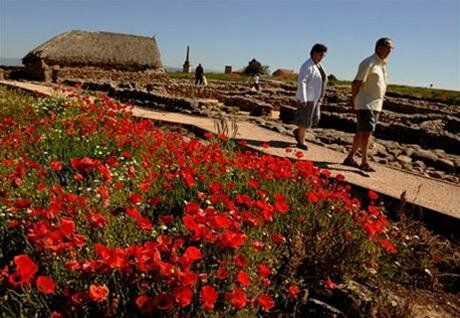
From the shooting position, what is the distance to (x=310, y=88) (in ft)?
26.0

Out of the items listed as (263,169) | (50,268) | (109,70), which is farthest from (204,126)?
(109,70)

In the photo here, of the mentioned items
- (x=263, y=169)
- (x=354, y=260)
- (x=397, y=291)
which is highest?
(x=263, y=169)

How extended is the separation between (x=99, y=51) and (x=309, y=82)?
26792 millimetres

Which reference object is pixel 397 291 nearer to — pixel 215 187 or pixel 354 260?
pixel 354 260

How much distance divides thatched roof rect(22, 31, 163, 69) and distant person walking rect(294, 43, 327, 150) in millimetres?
24033

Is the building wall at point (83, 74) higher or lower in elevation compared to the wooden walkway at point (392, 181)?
higher

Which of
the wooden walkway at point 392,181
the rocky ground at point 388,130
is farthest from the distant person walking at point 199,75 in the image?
the wooden walkway at point 392,181

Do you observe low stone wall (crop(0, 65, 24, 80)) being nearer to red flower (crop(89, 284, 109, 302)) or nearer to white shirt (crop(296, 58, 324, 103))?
white shirt (crop(296, 58, 324, 103))

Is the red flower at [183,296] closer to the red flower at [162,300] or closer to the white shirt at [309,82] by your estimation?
the red flower at [162,300]

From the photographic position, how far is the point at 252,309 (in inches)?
102

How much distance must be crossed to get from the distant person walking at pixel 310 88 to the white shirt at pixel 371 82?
4.12ft

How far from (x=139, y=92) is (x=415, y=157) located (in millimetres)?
10587

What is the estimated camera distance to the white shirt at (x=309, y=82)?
25.5 ft

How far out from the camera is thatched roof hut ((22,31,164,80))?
28.6 meters
